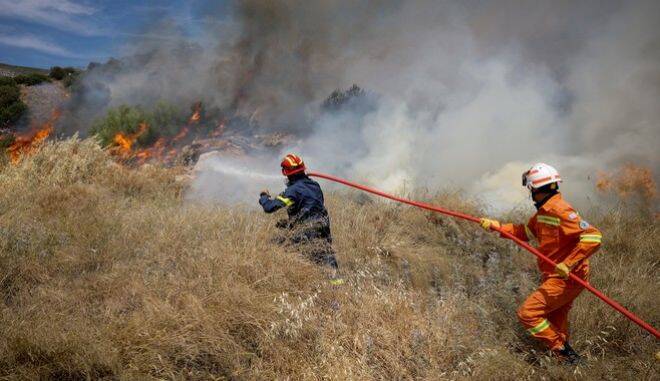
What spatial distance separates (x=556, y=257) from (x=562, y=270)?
260 millimetres

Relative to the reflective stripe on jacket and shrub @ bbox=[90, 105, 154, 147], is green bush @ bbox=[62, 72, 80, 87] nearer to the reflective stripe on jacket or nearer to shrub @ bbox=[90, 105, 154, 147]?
shrub @ bbox=[90, 105, 154, 147]

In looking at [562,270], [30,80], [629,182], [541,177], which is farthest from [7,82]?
[629,182]

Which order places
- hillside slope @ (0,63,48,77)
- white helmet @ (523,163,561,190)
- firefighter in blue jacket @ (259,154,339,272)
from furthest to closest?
1. hillside slope @ (0,63,48,77)
2. firefighter in blue jacket @ (259,154,339,272)
3. white helmet @ (523,163,561,190)

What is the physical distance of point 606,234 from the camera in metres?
5.98

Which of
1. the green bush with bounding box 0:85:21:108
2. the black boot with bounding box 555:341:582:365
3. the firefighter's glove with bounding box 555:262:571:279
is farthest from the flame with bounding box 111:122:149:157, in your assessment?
the black boot with bounding box 555:341:582:365

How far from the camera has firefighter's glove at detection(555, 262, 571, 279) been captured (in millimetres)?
3148

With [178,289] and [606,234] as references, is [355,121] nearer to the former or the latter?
[606,234]

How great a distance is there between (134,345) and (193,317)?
38cm

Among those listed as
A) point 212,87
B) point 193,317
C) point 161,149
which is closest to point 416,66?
point 212,87

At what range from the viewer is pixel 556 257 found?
3395mm

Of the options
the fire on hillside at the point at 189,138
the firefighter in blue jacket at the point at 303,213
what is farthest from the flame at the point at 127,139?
the firefighter in blue jacket at the point at 303,213

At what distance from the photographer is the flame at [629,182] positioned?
8172 millimetres

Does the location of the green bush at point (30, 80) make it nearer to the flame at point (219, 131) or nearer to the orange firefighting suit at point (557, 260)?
the flame at point (219, 131)

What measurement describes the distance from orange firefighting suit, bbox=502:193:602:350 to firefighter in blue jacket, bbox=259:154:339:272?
68.8 inches
